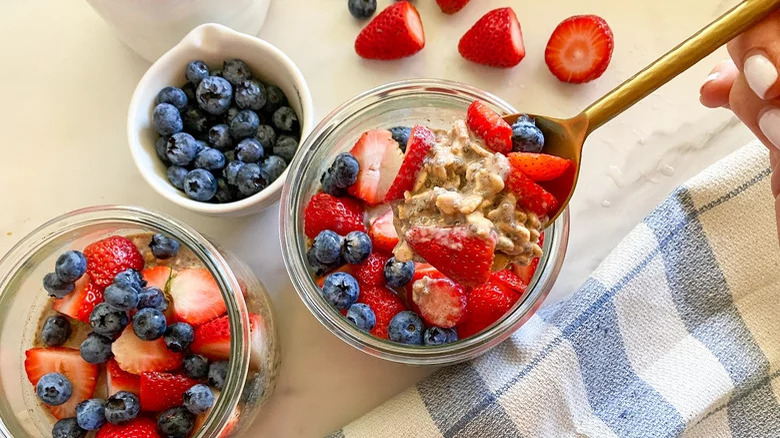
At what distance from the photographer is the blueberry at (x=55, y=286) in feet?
3.62

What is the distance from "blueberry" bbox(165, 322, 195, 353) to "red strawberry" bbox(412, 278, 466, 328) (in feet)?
1.13

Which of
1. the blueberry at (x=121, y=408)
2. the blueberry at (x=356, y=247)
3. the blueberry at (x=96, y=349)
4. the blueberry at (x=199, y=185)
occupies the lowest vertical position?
the blueberry at (x=121, y=408)

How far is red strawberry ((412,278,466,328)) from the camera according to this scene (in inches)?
42.1

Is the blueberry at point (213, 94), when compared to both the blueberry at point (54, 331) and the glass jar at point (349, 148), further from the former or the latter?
the blueberry at point (54, 331)

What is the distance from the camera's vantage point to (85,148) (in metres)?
1.32

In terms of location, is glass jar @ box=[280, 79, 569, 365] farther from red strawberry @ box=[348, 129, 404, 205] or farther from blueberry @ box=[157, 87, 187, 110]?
blueberry @ box=[157, 87, 187, 110]

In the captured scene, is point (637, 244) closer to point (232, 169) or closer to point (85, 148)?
point (232, 169)

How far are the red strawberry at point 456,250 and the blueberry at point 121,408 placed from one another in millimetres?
484

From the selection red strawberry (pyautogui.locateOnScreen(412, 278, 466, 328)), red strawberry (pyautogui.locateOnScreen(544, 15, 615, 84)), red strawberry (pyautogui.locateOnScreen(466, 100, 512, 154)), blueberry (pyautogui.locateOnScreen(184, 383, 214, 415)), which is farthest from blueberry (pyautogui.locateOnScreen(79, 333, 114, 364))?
red strawberry (pyautogui.locateOnScreen(544, 15, 615, 84))

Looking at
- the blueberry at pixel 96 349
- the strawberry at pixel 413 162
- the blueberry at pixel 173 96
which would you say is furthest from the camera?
the blueberry at pixel 173 96

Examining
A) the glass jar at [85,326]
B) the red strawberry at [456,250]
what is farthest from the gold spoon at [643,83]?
the glass jar at [85,326]

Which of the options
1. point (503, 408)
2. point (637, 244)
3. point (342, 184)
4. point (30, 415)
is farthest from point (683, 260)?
point (30, 415)

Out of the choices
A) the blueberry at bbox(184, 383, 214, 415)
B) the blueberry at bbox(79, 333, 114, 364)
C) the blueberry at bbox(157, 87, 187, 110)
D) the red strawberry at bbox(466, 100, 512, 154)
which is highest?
the red strawberry at bbox(466, 100, 512, 154)

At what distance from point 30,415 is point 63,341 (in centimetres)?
14
